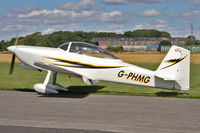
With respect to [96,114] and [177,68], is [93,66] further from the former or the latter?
[96,114]

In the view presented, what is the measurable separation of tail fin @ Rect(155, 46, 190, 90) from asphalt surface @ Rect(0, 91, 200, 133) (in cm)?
60

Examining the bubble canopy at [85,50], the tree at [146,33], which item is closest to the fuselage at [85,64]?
the bubble canopy at [85,50]

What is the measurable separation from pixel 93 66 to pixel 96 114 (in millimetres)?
3119

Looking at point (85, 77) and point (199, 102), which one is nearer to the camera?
point (199, 102)

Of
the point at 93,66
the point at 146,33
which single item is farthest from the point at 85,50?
the point at 146,33

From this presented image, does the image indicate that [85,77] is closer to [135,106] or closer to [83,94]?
[83,94]

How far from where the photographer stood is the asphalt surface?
5.72 meters

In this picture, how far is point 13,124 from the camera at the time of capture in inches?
234

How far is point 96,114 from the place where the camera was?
278 inches

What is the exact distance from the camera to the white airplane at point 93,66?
9.38 metres

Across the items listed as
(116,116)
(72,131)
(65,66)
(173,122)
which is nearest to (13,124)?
(72,131)

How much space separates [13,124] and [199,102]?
18.9 ft

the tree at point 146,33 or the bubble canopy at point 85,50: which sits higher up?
the tree at point 146,33

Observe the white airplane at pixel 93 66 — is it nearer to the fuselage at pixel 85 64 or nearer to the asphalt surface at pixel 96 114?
the fuselage at pixel 85 64
